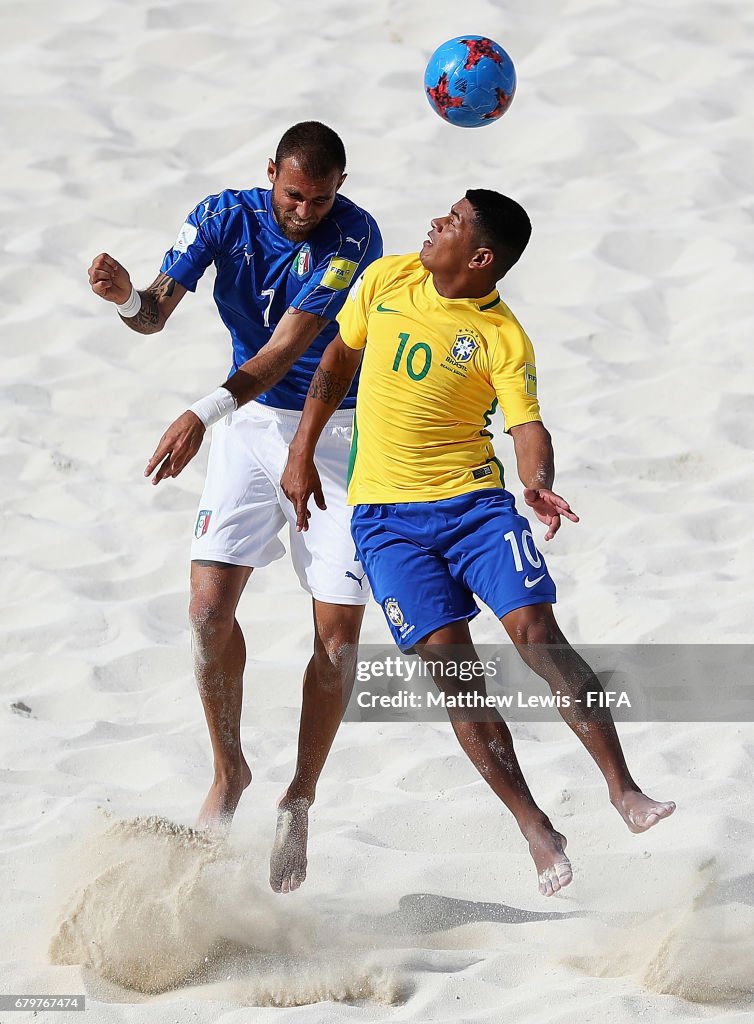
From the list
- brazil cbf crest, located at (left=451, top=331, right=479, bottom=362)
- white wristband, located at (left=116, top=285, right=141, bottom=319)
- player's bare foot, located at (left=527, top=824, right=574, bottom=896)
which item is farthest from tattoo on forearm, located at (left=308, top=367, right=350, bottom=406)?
player's bare foot, located at (left=527, top=824, right=574, bottom=896)

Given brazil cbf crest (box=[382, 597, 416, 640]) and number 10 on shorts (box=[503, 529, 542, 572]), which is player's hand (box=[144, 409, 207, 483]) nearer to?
brazil cbf crest (box=[382, 597, 416, 640])

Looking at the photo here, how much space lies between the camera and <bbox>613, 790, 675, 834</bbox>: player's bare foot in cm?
317

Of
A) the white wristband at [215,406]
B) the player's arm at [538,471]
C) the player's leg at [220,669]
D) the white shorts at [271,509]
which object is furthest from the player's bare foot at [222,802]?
the player's arm at [538,471]

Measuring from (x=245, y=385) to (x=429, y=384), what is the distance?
58 cm

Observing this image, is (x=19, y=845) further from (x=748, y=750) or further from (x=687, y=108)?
(x=687, y=108)

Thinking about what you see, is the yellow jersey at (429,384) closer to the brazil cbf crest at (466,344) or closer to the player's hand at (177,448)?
the brazil cbf crest at (466,344)

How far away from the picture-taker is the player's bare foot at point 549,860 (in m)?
3.26

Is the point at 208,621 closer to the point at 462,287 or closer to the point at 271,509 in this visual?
the point at 271,509

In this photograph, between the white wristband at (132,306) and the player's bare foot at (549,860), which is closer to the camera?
the player's bare foot at (549,860)

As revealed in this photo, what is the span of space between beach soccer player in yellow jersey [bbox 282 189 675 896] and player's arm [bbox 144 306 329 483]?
Result: 188mm

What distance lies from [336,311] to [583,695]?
1363mm

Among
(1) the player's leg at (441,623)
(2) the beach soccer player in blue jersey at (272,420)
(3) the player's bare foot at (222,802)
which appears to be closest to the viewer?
(1) the player's leg at (441,623)

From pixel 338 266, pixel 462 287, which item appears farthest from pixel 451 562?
pixel 338 266

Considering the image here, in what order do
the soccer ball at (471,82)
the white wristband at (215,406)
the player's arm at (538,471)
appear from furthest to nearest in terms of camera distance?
the soccer ball at (471,82) < the white wristband at (215,406) < the player's arm at (538,471)
